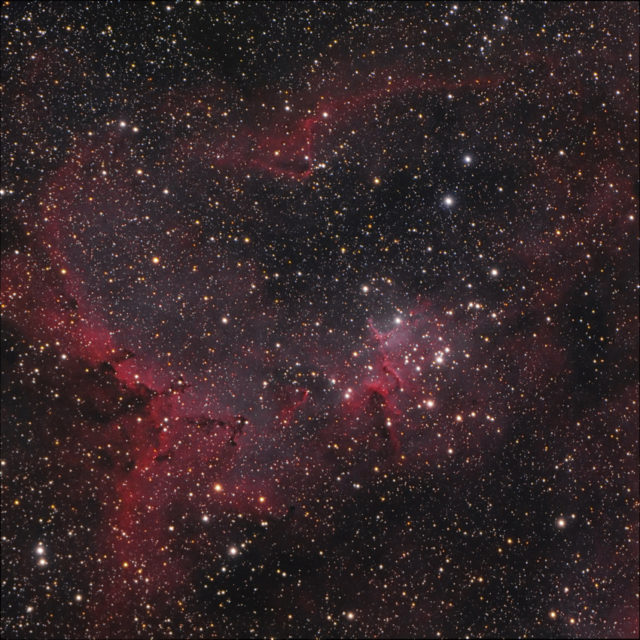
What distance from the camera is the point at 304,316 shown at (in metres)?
1.75

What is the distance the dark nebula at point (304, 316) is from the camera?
167cm

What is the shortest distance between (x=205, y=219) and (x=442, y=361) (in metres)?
1.19

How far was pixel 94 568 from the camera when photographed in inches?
66.9

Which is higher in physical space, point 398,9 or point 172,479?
point 398,9

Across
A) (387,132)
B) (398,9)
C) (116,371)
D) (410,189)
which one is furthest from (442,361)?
→ (398,9)

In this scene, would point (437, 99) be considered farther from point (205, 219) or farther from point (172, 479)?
point (172, 479)

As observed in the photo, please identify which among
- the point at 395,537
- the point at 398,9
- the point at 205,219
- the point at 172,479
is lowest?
the point at 395,537

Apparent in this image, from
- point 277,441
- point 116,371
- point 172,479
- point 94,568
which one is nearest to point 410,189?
point 277,441

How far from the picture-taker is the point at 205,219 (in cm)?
171

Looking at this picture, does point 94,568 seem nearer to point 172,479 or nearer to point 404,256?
point 172,479

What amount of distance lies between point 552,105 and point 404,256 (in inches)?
39.0

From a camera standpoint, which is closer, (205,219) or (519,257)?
(205,219)

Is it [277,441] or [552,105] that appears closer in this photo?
[277,441]

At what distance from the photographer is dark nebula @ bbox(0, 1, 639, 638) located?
167 cm
